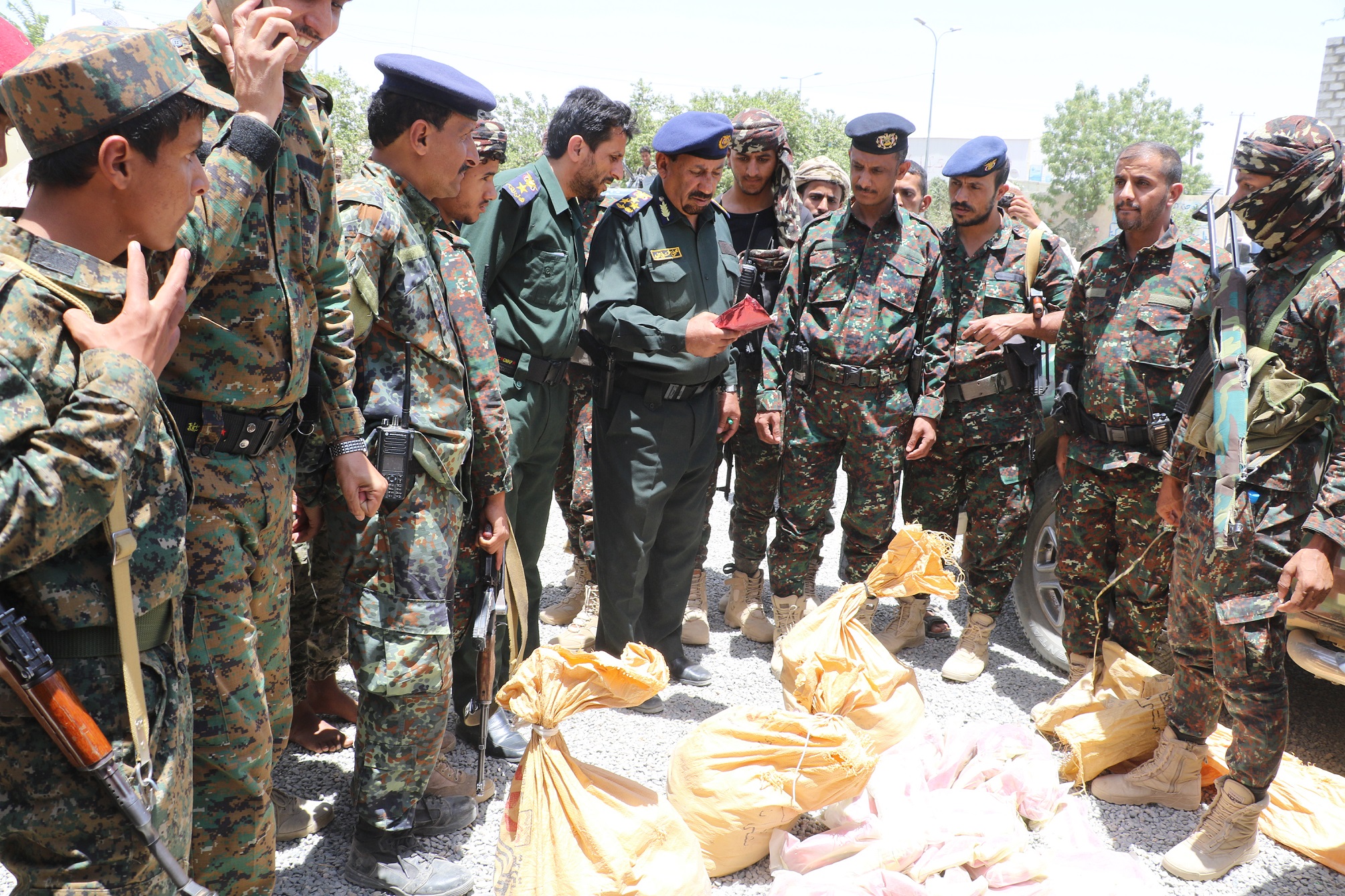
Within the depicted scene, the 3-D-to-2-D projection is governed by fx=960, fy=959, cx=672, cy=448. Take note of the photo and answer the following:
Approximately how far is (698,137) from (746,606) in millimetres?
2357

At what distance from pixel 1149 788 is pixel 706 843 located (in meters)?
1.68

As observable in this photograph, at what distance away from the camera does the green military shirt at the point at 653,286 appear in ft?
12.0

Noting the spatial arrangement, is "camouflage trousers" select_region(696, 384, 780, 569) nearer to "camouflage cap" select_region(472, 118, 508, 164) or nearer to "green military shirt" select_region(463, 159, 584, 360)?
"green military shirt" select_region(463, 159, 584, 360)

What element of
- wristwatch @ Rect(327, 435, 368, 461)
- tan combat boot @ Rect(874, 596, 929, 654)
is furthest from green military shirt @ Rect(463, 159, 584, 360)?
tan combat boot @ Rect(874, 596, 929, 654)

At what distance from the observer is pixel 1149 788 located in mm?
3348

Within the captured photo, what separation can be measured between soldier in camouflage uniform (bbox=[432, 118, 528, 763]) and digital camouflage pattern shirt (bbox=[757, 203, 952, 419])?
171 centimetres

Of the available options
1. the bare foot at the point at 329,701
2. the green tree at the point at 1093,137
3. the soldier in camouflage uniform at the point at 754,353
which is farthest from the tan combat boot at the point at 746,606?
the green tree at the point at 1093,137

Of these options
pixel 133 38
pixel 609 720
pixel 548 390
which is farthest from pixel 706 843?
pixel 133 38

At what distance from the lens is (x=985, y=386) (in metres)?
4.34

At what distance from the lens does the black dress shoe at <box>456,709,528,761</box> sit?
3449 millimetres

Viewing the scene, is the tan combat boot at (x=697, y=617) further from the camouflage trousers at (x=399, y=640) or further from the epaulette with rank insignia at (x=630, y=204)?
the camouflage trousers at (x=399, y=640)

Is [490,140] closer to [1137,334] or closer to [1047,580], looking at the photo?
[1137,334]

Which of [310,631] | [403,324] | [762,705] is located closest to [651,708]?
[762,705]

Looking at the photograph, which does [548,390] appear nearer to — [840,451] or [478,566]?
[478,566]
